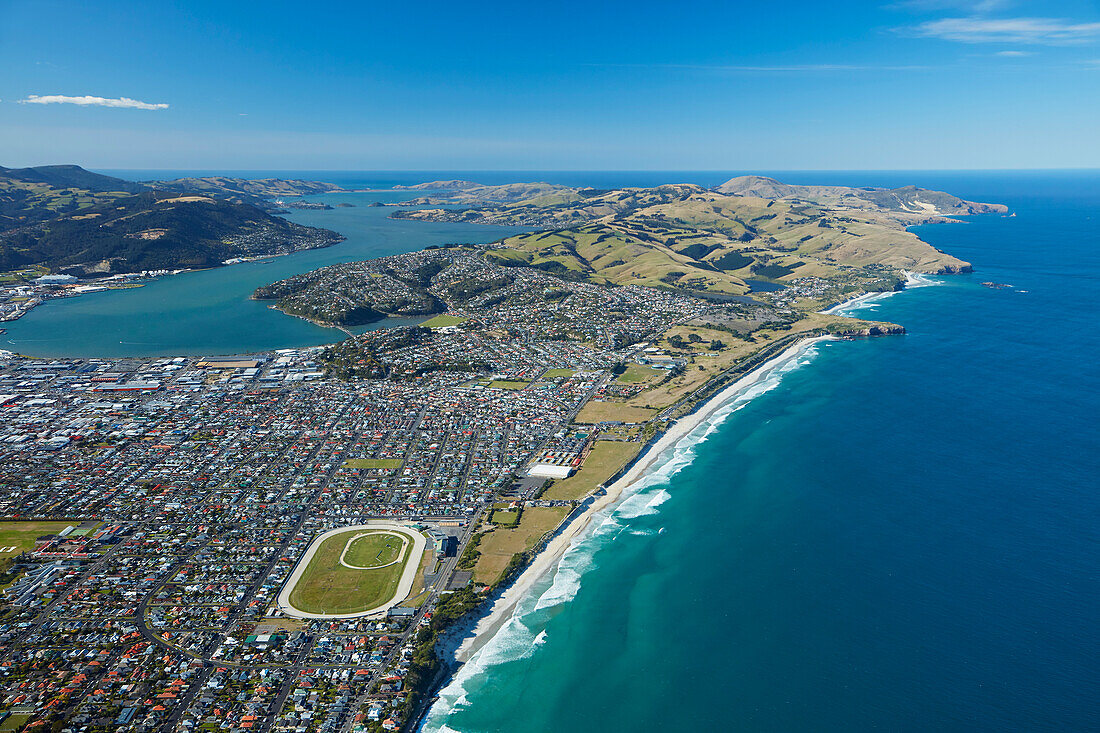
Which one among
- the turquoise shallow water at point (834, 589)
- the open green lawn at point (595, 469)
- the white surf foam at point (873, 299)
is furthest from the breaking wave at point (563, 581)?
the white surf foam at point (873, 299)

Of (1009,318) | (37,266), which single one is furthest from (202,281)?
(1009,318)

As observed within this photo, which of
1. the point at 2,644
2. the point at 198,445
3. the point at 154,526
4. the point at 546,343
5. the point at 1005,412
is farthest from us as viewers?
the point at 546,343

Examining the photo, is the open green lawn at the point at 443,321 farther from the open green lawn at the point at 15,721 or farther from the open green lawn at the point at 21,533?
the open green lawn at the point at 15,721

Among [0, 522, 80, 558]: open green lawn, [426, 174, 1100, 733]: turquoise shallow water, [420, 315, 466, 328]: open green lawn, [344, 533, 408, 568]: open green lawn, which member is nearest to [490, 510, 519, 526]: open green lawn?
[426, 174, 1100, 733]: turquoise shallow water

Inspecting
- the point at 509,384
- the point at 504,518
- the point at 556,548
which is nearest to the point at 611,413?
the point at 509,384

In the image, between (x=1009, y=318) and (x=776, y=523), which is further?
(x=1009, y=318)

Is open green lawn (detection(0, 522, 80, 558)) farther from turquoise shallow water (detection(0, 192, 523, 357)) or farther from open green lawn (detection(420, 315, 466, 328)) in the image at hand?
open green lawn (detection(420, 315, 466, 328))

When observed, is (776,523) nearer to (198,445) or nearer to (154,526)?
(154,526)
